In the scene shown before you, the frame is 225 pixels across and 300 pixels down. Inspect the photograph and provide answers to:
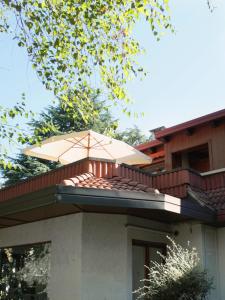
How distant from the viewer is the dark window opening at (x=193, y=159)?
15.3 m

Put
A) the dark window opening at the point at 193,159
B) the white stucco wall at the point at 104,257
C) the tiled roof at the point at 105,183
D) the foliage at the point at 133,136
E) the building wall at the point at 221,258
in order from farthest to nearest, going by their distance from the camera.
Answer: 1. the foliage at the point at 133,136
2. the dark window opening at the point at 193,159
3. the building wall at the point at 221,258
4. the white stucco wall at the point at 104,257
5. the tiled roof at the point at 105,183

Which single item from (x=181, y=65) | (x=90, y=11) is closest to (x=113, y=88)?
(x=90, y=11)

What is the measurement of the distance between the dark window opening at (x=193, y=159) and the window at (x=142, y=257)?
5.77 m

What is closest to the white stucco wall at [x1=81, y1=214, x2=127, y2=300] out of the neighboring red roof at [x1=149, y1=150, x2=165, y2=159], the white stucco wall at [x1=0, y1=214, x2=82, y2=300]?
the white stucco wall at [x1=0, y1=214, x2=82, y2=300]

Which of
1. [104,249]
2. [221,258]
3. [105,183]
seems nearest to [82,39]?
[105,183]

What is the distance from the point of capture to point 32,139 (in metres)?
8.16

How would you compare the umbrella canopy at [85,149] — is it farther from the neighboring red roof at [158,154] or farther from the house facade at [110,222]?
the neighboring red roof at [158,154]

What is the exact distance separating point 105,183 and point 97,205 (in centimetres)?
67

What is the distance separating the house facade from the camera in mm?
8086

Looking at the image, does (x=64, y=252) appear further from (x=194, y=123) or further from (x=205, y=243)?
(x=194, y=123)

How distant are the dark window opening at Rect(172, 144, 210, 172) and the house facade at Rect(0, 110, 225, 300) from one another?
4002 millimetres

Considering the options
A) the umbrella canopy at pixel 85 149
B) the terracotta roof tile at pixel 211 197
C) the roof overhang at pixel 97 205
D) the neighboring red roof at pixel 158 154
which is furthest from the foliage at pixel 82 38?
the neighboring red roof at pixel 158 154

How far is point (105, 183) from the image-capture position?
28.1 feet

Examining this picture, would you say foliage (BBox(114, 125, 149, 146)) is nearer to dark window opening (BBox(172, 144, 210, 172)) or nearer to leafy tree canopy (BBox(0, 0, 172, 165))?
dark window opening (BBox(172, 144, 210, 172))
